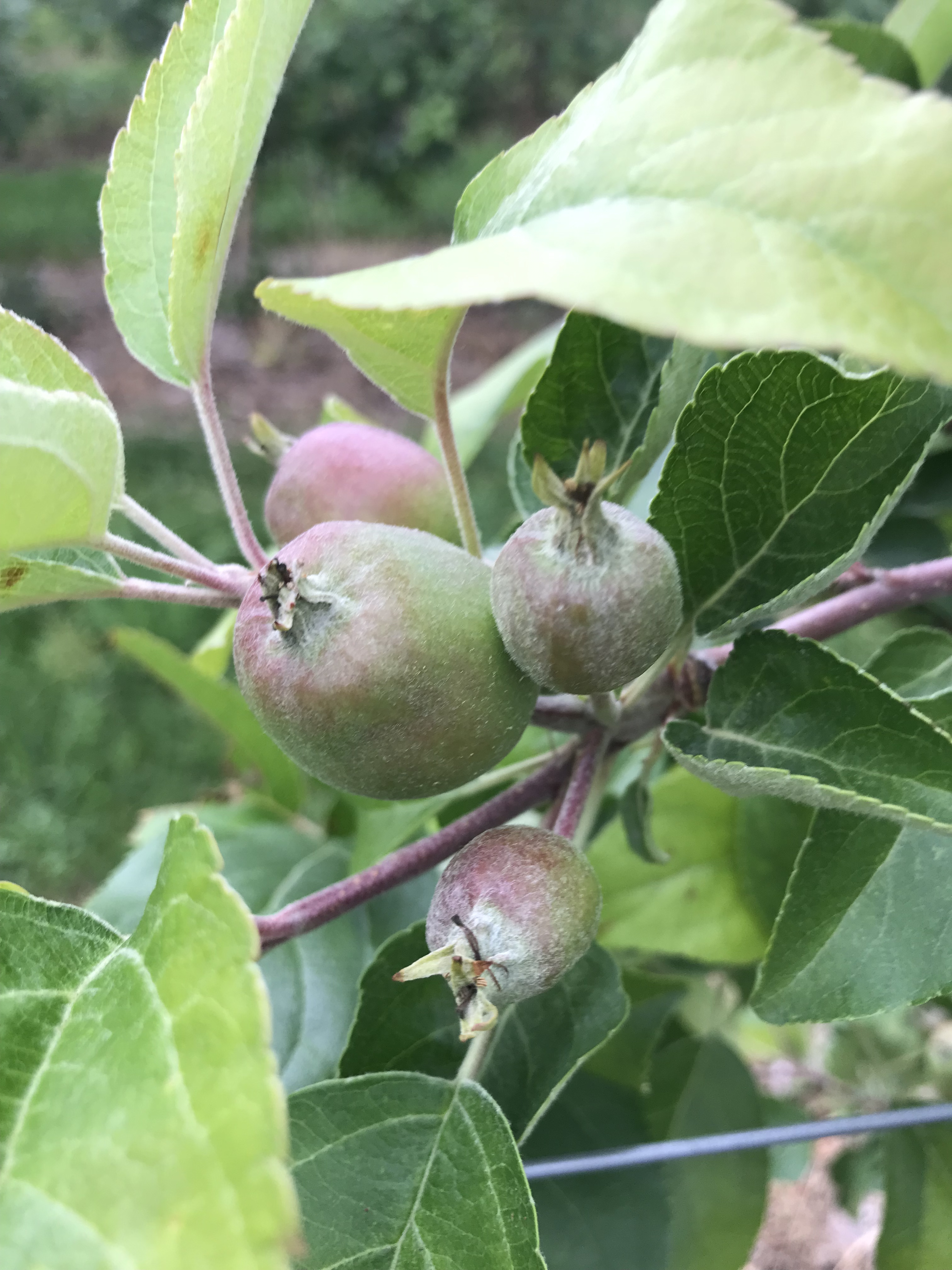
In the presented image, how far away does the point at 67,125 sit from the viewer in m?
4.38

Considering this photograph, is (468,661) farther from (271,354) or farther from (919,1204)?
(271,354)

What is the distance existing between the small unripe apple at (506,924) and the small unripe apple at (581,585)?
0.06m

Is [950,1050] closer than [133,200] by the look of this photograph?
No

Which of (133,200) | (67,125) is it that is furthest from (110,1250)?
(67,125)

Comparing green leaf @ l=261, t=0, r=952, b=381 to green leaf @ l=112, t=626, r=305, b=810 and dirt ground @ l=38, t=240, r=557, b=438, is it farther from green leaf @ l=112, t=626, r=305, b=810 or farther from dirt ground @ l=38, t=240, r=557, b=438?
dirt ground @ l=38, t=240, r=557, b=438

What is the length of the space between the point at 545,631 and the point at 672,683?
145mm

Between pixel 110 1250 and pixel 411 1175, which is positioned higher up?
pixel 110 1250

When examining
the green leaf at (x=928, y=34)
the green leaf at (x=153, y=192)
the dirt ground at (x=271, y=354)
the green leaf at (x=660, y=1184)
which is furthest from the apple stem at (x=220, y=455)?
the dirt ground at (x=271, y=354)

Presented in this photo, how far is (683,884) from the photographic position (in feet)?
1.97

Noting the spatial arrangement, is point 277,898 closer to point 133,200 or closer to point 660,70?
point 133,200

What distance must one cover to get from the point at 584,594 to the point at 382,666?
2.5 inches

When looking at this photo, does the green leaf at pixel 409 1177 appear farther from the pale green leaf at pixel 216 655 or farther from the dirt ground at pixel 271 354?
the dirt ground at pixel 271 354

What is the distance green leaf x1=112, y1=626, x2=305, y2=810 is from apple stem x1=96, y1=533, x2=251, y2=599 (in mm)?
363

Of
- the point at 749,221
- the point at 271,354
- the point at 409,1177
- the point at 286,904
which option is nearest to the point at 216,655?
the point at 286,904
